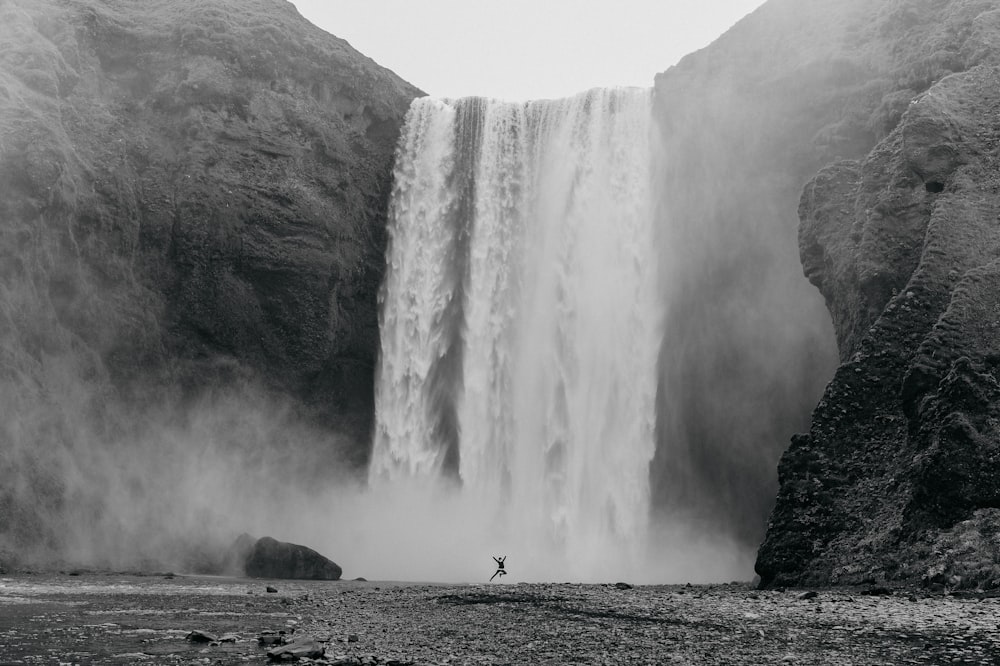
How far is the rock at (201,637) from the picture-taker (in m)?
14.9

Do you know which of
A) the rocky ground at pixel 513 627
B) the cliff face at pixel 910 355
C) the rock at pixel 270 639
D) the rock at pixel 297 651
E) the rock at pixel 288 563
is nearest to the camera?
the rock at pixel 297 651

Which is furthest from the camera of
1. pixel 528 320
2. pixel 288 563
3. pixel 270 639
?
pixel 528 320

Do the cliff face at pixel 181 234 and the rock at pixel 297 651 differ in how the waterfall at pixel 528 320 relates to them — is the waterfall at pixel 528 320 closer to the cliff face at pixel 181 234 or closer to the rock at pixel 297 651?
the cliff face at pixel 181 234

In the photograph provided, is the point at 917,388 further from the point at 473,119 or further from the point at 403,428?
the point at 473,119

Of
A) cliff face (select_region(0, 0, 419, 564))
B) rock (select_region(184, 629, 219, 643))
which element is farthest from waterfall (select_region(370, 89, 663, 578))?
rock (select_region(184, 629, 219, 643))

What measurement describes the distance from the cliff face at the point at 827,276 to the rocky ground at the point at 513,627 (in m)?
3.77

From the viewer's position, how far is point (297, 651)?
44.6ft

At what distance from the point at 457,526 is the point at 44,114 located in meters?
22.4

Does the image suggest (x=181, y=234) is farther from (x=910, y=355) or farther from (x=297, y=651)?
(x=297, y=651)

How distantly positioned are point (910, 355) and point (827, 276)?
6157mm

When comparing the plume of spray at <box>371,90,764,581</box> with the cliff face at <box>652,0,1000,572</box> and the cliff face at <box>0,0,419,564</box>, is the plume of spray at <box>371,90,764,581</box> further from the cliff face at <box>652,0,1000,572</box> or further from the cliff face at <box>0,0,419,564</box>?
the cliff face at <box>0,0,419,564</box>

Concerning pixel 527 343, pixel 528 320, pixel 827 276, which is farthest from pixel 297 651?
pixel 528 320

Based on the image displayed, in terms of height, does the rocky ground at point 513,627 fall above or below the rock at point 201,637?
above

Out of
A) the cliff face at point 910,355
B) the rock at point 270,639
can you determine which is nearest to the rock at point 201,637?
the rock at point 270,639
